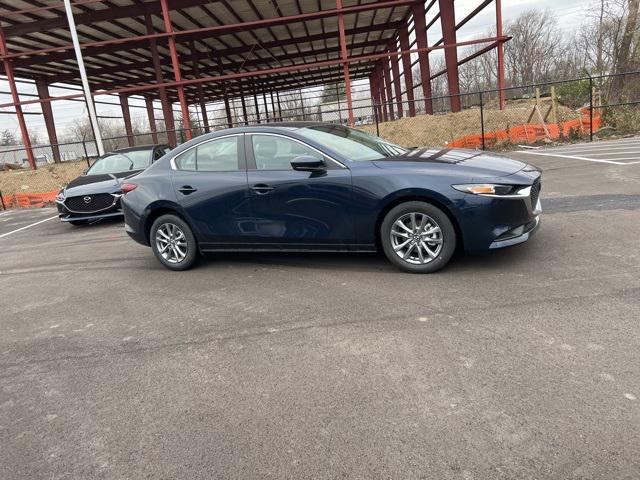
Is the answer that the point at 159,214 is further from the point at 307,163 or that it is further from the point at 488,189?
the point at 488,189

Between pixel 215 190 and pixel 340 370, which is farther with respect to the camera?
pixel 215 190

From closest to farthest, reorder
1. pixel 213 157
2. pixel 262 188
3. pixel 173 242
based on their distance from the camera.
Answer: pixel 262 188 < pixel 213 157 < pixel 173 242

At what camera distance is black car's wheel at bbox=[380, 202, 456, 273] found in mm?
4594

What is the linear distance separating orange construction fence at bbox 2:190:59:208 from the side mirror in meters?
13.6

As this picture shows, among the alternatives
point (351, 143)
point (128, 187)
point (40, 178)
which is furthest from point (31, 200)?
point (351, 143)

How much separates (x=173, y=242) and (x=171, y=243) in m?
0.03

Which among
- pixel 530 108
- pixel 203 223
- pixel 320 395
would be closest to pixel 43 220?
pixel 203 223

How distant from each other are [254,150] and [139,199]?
165cm

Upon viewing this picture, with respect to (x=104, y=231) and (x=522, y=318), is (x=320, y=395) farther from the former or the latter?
(x=104, y=231)

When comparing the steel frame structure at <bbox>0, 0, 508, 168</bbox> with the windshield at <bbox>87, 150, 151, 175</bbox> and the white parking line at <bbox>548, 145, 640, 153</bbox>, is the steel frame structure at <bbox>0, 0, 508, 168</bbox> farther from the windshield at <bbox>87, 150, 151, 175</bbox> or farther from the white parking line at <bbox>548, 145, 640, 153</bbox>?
the windshield at <bbox>87, 150, 151, 175</bbox>

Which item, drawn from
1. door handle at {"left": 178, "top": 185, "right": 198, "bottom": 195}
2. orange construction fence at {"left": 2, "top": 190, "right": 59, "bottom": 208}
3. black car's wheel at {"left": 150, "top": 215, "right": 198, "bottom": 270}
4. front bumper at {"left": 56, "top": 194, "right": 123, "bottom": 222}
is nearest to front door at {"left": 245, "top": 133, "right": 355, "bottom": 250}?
door handle at {"left": 178, "top": 185, "right": 198, "bottom": 195}

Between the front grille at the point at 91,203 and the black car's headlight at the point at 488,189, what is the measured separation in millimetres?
7671

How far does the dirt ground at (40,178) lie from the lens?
1778 centimetres

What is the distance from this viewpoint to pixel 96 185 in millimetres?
9945
